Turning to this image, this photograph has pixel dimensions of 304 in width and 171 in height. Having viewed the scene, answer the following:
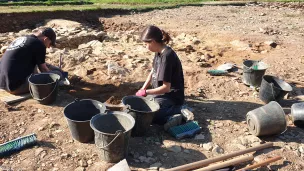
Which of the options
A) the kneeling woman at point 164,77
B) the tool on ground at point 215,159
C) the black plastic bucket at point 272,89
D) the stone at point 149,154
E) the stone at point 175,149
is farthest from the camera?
the black plastic bucket at point 272,89

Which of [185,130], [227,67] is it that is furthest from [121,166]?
[227,67]

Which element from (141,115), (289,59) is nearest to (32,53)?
(141,115)

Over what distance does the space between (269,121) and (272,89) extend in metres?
1.11

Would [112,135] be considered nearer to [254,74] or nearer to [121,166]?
[121,166]

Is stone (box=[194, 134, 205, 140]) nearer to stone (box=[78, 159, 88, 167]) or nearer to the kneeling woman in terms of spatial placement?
the kneeling woman

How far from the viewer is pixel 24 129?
14.8 ft

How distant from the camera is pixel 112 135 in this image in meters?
3.52

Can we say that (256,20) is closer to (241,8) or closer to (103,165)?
(241,8)

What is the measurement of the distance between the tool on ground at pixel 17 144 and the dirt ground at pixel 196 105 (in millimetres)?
74

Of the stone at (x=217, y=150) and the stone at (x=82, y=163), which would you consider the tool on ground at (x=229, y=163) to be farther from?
the stone at (x=82, y=163)

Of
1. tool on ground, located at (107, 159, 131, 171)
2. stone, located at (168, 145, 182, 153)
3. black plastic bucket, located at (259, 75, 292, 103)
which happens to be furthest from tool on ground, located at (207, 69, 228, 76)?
tool on ground, located at (107, 159, 131, 171)

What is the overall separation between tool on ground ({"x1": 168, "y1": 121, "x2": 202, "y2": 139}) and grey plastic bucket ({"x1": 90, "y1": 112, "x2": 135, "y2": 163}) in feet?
2.56

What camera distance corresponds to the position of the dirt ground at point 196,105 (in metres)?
3.97

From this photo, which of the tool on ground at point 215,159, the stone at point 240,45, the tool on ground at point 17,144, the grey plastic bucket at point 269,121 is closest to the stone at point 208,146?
the tool on ground at point 215,159
